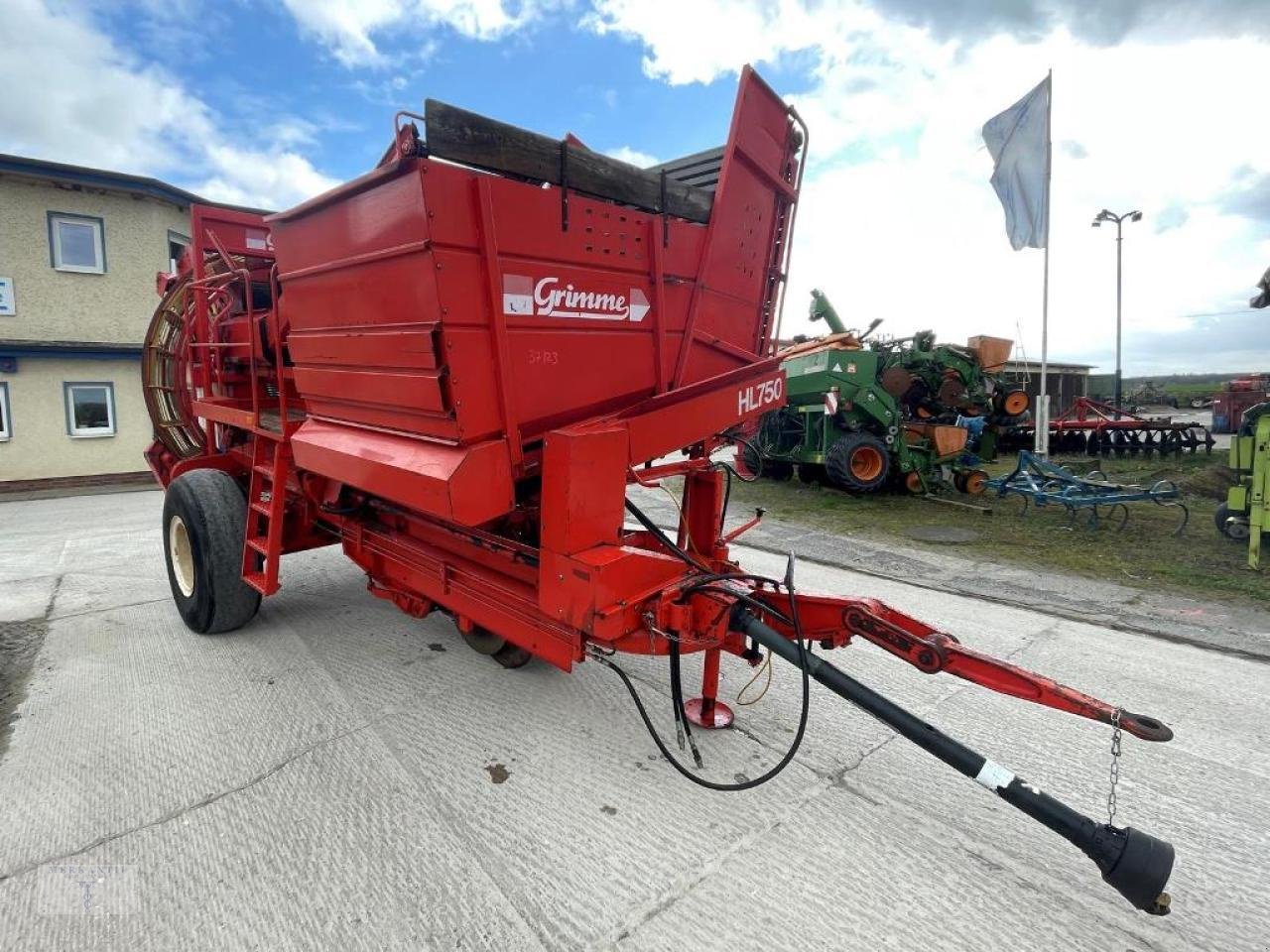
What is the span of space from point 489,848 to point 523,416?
1.56 metres

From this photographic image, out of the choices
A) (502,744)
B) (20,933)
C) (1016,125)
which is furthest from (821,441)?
(20,933)

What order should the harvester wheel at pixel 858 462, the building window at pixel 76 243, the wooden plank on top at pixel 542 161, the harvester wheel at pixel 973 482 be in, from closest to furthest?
the wooden plank on top at pixel 542 161
the harvester wheel at pixel 858 462
the harvester wheel at pixel 973 482
the building window at pixel 76 243

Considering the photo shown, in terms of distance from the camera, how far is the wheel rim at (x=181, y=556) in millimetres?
4480

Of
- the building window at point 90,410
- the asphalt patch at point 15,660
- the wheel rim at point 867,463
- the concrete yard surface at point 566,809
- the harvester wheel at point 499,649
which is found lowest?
the concrete yard surface at point 566,809

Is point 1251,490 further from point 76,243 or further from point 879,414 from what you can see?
point 76,243

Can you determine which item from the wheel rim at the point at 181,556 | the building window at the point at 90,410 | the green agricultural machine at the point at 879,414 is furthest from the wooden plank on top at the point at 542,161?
the building window at the point at 90,410

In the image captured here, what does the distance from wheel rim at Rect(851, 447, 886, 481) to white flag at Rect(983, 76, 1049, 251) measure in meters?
5.30

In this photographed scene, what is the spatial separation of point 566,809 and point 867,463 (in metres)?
7.86

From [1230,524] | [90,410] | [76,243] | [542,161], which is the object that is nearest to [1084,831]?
[542,161]

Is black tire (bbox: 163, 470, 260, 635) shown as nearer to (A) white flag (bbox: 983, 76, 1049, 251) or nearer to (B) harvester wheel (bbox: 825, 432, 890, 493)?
(B) harvester wheel (bbox: 825, 432, 890, 493)

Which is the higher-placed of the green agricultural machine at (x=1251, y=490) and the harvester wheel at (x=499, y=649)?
the green agricultural machine at (x=1251, y=490)

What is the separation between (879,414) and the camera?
30.7 feet

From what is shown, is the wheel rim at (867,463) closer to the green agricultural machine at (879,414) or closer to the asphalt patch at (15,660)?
the green agricultural machine at (879,414)

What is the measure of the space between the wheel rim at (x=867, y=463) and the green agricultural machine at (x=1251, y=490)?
3649 millimetres
